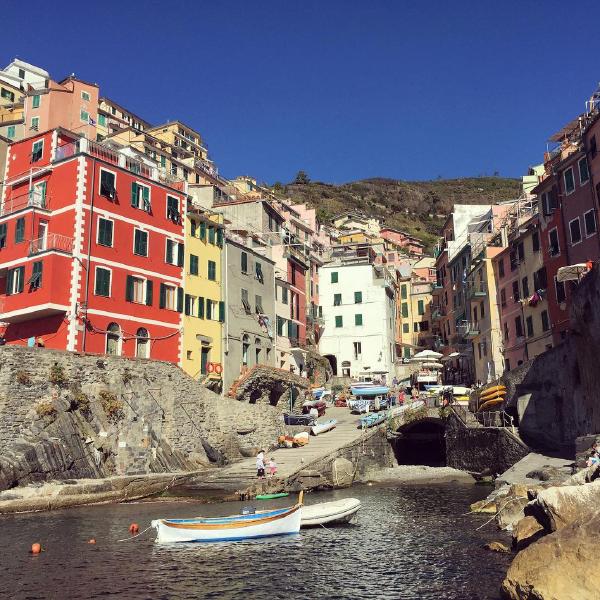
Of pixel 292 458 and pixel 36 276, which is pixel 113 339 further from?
pixel 292 458

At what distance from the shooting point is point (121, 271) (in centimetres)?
4341

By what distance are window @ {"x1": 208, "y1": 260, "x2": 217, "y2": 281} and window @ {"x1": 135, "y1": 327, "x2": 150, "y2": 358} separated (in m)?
9.13

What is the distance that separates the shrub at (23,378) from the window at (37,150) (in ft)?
61.7

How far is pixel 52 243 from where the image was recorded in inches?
1593

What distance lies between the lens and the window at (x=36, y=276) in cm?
3919

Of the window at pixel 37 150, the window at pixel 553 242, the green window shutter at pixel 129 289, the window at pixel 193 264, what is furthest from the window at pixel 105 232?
the window at pixel 553 242

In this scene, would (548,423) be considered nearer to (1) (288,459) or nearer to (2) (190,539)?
(1) (288,459)

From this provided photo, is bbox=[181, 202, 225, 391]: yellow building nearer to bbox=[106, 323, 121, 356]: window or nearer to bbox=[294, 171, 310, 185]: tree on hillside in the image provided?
bbox=[106, 323, 121, 356]: window

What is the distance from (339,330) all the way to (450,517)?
162ft

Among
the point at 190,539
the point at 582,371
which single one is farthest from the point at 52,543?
the point at 582,371

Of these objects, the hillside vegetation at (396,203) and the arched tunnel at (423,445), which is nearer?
the arched tunnel at (423,445)

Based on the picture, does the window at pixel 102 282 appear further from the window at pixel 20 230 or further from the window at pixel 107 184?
the window at pixel 20 230

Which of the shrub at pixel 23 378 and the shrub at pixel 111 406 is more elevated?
the shrub at pixel 23 378

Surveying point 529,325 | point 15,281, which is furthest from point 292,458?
point 529,325
